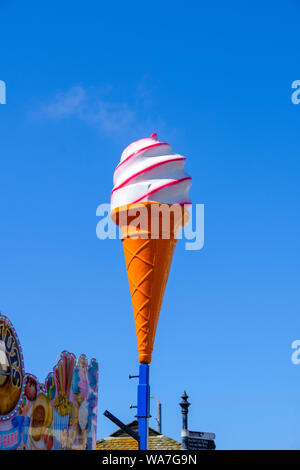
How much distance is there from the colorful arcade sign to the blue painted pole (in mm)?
1059

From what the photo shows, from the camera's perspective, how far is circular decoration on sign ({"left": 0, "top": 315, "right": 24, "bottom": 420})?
10781mm

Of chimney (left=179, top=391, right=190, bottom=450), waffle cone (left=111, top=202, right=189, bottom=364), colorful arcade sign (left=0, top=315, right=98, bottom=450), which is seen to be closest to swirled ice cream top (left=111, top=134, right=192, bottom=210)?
waffle cone (left=111, top=202, right=189, bottom=364)

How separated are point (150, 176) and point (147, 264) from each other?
1904 millimetres

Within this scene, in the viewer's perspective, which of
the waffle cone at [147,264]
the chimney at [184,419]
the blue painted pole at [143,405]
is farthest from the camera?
the chimney at [184,419]

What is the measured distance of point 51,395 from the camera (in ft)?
42.6

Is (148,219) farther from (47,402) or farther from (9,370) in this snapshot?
(9,370)

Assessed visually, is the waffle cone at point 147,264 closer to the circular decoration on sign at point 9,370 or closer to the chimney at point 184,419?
the chimney at point 184,419

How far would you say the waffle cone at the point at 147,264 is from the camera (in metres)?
15.2

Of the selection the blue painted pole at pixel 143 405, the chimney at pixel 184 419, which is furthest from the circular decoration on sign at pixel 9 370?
the chimney at pixel 184 419

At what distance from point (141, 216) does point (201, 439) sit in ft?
18.0

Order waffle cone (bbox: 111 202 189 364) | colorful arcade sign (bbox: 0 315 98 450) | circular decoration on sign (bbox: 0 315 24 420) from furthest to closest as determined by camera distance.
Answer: waffle cone (bbox: 111 202 189 364) < colorful arcade sign (bbox: 0 315 98 450) < circular decoration on sign (bbox: 0 315 24 420)

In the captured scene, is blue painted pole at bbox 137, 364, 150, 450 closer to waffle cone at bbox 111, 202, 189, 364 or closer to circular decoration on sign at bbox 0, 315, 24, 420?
waffle cone at bbox 111, 202, 189, 364

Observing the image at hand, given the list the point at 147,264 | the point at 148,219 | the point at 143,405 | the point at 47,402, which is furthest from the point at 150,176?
the point at 47,402
